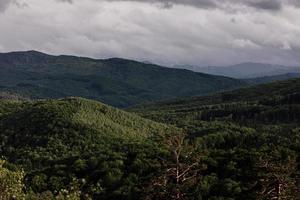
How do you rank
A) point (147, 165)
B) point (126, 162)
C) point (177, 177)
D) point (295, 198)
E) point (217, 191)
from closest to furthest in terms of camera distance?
point (177, 177) → point (295, 198) → point (217, 191) → point (147, 165) → point (126, 162)

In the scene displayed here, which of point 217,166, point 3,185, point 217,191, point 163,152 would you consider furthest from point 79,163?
point 3,185

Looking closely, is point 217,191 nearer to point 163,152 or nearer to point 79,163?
point 163,152

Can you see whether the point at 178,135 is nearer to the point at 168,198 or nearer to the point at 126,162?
the point at 168,198

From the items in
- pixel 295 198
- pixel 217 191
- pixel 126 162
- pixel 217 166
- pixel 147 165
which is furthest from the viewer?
pixel 126 162

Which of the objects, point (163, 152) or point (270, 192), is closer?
point (270, 192)

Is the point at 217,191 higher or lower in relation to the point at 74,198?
lower

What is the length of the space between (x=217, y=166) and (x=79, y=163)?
→ 57134 millimetres

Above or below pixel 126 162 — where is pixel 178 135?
above

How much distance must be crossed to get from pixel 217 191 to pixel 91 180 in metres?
53.3

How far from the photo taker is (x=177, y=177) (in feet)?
165

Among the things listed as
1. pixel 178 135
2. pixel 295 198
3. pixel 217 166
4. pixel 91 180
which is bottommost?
pixel 91 180

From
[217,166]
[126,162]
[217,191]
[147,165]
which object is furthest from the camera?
[126,162]

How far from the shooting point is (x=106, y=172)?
155875mm

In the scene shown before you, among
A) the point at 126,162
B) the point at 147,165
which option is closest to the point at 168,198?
the point at 147,165
